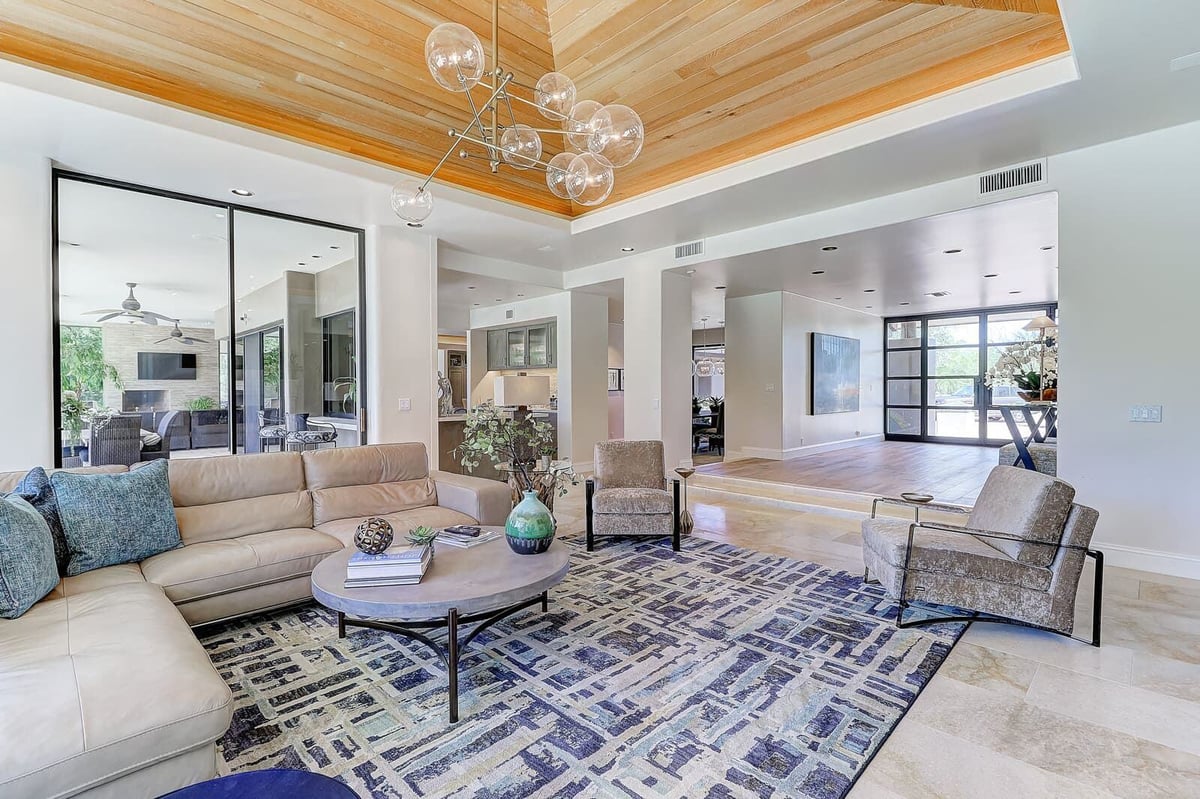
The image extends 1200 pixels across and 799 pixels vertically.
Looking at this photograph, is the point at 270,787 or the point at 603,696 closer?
the point at 270,787

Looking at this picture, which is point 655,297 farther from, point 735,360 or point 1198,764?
point 1198,764

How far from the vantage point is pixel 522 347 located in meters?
Result: 9.48

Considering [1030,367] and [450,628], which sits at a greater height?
[1030,367]

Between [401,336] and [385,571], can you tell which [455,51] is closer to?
[385,571]

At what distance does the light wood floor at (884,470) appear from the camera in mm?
6418

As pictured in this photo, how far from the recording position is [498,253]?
6609mm

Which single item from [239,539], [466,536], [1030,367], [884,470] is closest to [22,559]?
[239,539]

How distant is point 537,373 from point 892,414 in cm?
776

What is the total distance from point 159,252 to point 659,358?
15.6 feet

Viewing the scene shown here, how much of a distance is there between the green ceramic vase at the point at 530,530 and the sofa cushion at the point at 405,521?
90 cm

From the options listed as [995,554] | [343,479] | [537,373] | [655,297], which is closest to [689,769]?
[995,554]

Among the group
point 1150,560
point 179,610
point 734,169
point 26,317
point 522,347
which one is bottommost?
point 1150,560

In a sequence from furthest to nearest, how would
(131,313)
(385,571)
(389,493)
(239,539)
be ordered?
(131,313) → (389,493) → (239,539) → (385,571)

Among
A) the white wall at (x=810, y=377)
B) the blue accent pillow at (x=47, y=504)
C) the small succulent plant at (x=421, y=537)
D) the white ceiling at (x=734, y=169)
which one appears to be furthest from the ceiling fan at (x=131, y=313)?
the white wall at (x=810, y=377)
